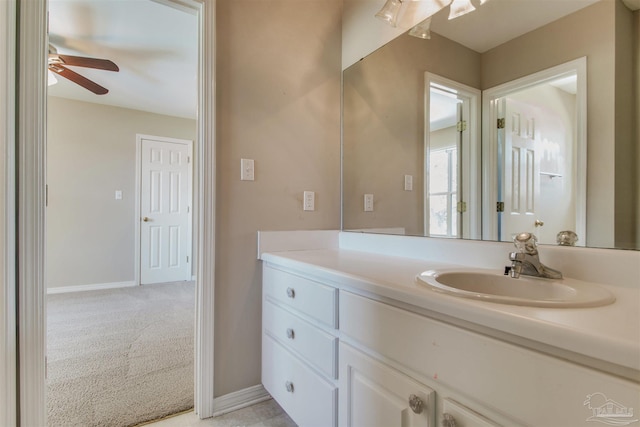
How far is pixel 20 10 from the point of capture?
42.9 inches

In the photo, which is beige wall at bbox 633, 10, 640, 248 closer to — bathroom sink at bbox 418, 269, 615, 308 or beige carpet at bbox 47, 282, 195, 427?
bathroom sink at bbox 418, 269, 615, 308

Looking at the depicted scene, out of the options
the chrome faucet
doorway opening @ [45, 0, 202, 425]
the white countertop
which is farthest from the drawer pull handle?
doorway opening @ [45, 0, 202, 425]

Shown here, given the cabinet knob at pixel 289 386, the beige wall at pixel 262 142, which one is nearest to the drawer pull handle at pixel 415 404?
the cabinet knob at pixel 289 386

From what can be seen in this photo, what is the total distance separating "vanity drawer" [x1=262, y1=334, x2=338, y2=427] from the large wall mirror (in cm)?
79

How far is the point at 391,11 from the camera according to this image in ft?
5.21

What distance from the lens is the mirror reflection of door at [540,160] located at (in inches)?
40.3

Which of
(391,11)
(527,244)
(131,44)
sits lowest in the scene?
(527,244)

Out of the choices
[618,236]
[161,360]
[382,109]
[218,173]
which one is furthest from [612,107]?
[161,360]

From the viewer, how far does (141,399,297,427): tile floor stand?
142 centimetres

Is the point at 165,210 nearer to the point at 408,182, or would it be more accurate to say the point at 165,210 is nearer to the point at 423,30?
the point at 408,182

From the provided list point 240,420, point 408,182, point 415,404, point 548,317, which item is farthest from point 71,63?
point 548,317

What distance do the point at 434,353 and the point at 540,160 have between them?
2.71 feet

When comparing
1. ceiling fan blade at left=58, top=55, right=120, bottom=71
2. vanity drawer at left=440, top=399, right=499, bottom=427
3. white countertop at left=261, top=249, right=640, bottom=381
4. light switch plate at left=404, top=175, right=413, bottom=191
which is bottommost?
vanity drawer at left=440, top=399, right=499, bottom=427
